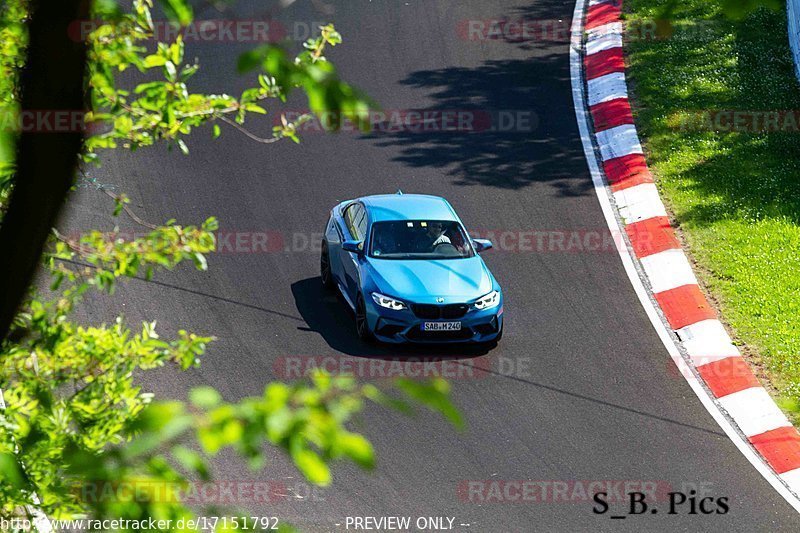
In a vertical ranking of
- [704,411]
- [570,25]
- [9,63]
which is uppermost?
[9,63]

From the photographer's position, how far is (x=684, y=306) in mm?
12891

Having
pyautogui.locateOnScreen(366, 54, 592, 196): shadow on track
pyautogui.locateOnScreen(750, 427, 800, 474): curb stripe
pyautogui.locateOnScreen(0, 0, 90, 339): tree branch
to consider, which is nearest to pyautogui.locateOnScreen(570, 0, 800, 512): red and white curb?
pyautogui.locateOnScreen(750, 427, 800, 474): curb stripe

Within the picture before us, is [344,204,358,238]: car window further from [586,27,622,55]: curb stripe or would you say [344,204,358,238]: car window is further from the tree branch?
the tree branch

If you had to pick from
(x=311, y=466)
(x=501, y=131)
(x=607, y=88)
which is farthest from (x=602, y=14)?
(x=311, y=466)

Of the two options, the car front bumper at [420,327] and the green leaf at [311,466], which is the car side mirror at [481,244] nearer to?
the car front bumper at [420,327]

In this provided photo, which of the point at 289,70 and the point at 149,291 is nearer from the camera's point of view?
the point at 289,70

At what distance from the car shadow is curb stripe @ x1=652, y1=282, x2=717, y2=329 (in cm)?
229

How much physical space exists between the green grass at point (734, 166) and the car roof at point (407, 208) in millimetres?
3362

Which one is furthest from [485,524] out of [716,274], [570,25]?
[570,25]

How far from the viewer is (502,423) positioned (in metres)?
10.8

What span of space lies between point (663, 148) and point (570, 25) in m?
4.72

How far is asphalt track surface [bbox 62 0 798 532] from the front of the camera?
9859mm

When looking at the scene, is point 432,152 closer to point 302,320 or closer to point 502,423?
point 302,320

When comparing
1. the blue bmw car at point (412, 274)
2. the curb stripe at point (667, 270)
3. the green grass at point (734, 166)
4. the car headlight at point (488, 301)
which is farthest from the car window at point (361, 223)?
the green grass at point (734, 166)
